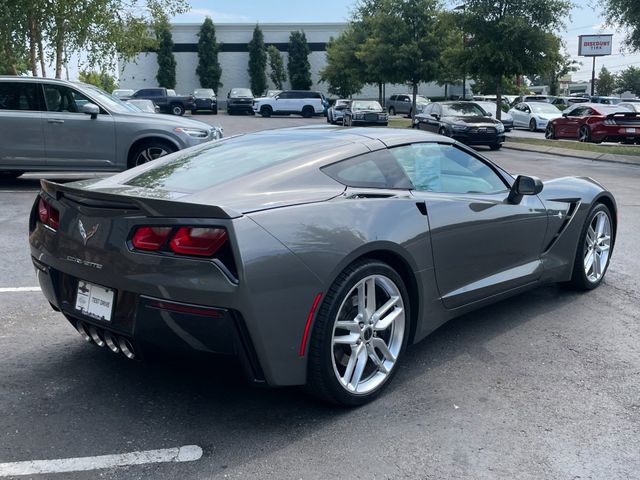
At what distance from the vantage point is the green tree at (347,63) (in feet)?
152

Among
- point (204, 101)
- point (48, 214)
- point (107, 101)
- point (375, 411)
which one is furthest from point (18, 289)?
point (204, 101)

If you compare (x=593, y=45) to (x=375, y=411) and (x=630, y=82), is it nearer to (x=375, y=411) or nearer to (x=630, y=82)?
(x=630, y=82)

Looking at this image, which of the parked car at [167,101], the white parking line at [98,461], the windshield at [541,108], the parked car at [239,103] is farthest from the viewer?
the parked car at [239,103]

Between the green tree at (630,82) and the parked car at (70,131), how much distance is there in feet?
267

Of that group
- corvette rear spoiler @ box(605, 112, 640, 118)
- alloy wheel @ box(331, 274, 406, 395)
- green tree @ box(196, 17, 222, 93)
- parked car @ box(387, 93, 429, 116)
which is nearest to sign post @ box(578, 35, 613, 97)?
parked car @ box(387, 93, 429, 116)

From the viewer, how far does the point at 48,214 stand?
3807 mm

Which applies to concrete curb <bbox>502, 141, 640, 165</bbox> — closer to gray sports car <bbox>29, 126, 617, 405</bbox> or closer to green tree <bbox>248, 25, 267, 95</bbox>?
gray sports car <bbox>29, 126, 617, 405</bbox>

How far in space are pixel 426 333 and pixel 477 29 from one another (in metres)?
24.8

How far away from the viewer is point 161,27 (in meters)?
24.9

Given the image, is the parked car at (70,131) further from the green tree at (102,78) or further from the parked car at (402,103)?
the parked car at (402,103)

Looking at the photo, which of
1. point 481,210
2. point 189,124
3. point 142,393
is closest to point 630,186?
point 189,124

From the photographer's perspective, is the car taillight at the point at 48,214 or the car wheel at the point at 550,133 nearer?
the car taillight at the point at 48,214

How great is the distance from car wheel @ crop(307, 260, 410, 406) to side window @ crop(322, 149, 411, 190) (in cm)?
52

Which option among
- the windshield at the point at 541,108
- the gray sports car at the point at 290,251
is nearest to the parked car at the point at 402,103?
the windshield at the point at 541,108
